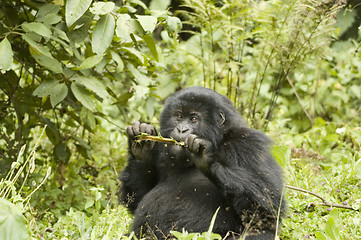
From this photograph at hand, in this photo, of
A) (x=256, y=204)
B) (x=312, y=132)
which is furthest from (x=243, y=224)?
(x=312, y=132)

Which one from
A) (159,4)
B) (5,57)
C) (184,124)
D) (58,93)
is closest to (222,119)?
(184,124)

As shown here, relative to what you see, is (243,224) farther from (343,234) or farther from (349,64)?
(349,64)

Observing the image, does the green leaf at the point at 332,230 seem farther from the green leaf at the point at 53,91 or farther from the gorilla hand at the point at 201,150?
the green leaf at the point at 53,91

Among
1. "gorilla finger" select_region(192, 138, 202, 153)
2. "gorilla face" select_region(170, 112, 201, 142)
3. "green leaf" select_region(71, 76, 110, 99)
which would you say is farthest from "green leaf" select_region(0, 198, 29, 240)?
"green leaf" select_region(71, 76, 110, 99)

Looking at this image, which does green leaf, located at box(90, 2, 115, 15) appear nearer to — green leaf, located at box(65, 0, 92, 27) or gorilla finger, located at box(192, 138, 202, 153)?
green leaf, located at box(65, 0, 92, 27)

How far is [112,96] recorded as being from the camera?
4980 mm

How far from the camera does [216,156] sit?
3.58m

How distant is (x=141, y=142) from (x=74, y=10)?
116 cm

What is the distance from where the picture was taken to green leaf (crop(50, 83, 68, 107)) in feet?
13.1

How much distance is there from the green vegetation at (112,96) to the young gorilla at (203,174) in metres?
0.30

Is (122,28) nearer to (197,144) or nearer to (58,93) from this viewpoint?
(58,93)

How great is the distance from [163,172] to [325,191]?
1.54 m

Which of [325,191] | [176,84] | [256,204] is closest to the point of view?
[256,204]

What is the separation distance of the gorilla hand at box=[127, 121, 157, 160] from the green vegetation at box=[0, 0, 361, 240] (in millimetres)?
369
